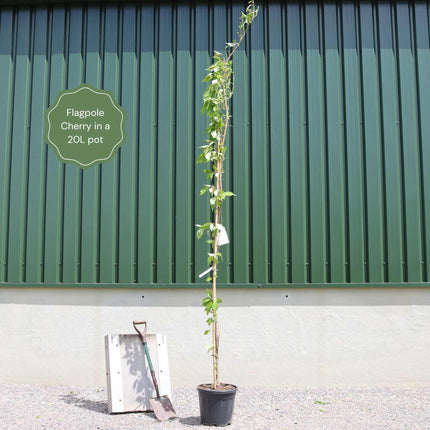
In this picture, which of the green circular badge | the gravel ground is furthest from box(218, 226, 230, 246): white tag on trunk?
the green circular badge

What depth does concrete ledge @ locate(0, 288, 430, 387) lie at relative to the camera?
17.3 feet

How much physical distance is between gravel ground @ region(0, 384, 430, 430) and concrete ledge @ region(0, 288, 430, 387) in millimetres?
180

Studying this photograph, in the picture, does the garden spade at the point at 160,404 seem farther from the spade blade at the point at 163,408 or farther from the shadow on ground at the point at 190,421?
the shadow on ground at the point at 190,421

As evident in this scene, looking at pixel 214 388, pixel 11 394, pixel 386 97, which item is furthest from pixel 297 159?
pixel 11 394

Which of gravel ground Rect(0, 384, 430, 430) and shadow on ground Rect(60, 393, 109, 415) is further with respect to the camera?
A: shadow on ground Rect(60, 393, 109, 415)

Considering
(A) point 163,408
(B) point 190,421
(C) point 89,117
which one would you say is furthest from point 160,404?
(C) point 89,117

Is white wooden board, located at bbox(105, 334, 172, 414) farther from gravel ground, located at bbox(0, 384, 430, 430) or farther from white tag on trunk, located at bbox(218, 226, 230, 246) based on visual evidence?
white tag on trunk, located at bbox(218, 226, 230, 246)

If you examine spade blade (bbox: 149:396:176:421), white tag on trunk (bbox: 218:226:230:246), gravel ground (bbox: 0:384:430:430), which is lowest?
gravel ground (bbox: 0:384:430:430)

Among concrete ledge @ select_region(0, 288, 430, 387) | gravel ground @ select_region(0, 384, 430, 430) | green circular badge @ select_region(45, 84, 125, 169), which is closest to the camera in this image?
gravel ground @ select_region(0, 384, 430, 430)

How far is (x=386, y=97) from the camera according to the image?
564 centimetres

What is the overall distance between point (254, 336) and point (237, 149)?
235 centimetres

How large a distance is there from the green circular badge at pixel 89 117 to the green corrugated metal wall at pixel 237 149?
0.12 meters

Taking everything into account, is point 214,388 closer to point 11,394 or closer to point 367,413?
point 367,413

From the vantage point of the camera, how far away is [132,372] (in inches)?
179
